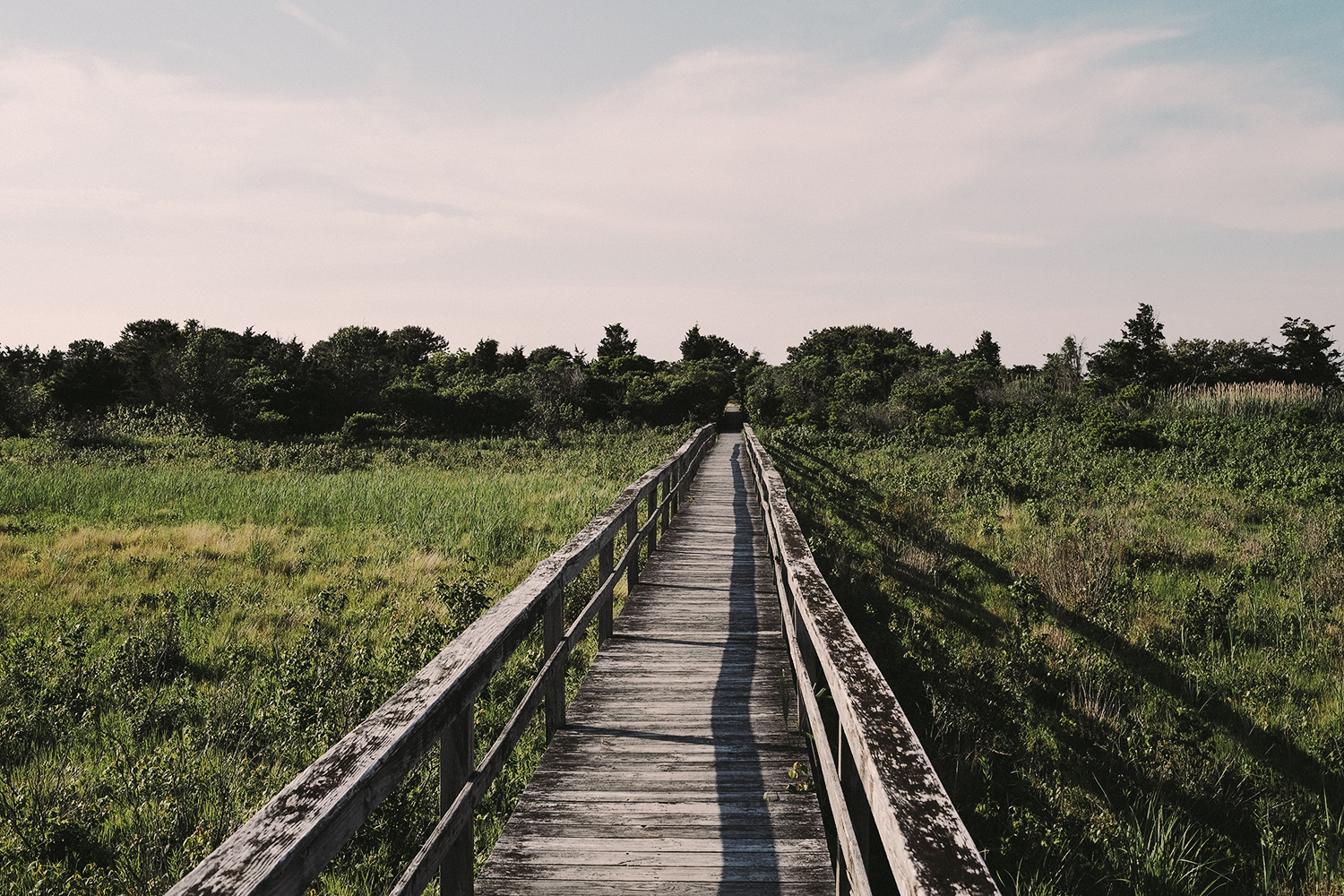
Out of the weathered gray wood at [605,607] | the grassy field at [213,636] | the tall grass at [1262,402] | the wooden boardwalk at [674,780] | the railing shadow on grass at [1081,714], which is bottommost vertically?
the railing shadow on grass at [1081,714]

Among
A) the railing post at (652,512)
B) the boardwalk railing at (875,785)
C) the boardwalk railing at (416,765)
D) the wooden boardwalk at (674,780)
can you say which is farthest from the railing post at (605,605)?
the railing post at (652,512)

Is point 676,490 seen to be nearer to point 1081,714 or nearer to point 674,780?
point 1081,714

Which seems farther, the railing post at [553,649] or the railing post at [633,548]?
the railing post at [633,548]

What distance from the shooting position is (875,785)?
168 cm

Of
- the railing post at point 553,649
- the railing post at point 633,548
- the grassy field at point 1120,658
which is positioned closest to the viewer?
the railing post at point 553,649

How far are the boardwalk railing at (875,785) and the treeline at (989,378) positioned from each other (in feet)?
81.6

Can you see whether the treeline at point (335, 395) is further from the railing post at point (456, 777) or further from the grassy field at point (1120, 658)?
the railing post at point (456, 777)

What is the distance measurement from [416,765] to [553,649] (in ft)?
5.13

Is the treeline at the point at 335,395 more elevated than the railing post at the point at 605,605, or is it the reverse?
the treeline at the point at 335,395

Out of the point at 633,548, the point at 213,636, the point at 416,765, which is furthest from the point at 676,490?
the point at 416,765

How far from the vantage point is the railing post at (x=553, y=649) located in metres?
3.63

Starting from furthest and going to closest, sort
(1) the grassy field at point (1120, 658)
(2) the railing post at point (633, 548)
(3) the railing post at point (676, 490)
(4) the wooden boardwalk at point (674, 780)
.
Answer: (3) the railing post at point (676, 490) → (2) the railing post at point (633, 548) → (1) the grassy field at point (1120, 658) → (4) the wooden boardwalk at point (674, 780)

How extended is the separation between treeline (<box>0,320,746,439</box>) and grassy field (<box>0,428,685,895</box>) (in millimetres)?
9019

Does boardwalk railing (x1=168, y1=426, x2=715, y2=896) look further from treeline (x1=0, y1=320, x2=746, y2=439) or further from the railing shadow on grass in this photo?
treeline (x1=0, y1=320, x2=746, y2=439)
